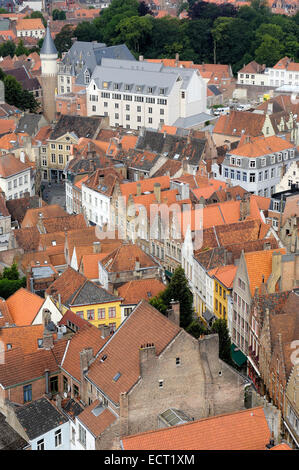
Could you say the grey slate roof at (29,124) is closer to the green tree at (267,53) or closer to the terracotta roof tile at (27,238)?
the terracotta roof tile at (27,238)

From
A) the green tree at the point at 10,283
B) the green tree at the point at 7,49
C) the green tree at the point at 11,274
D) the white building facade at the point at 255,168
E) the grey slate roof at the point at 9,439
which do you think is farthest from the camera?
the green tree at the point at 7,49

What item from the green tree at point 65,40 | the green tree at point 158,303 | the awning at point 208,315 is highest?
the green tree at point 65,40

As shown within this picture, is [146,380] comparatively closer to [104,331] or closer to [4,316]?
[104,331]

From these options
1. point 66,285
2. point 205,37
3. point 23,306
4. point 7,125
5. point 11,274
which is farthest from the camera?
point 205,37

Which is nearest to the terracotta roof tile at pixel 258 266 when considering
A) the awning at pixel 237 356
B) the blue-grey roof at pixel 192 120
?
the awning at pixel 237 356

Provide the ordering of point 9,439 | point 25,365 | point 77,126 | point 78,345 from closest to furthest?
point 9,439 → point 25,365 → point 78,345 → point 77,126

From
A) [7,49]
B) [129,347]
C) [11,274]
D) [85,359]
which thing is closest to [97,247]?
[11,274]

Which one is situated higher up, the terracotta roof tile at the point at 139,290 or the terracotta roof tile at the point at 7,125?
the terracotta roof tile at the point at 7,125

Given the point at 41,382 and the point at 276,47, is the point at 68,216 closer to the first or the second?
the point at 41,382
